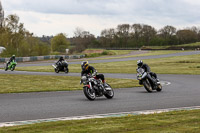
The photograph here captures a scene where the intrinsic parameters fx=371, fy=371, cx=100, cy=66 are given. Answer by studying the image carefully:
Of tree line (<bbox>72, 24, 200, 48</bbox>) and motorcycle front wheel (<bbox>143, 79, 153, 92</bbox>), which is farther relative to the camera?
tree line (<bbox>72, 24, 200, 48</bbox>)

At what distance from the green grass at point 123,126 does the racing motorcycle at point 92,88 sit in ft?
16.3

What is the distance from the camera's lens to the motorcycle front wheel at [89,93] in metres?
13.8

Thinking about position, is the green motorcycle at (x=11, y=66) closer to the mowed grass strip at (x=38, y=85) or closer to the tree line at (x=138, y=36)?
the mowed grass strip at (x=38, y=85)

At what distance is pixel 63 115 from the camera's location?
32.9 ft

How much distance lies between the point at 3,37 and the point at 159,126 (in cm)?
7088

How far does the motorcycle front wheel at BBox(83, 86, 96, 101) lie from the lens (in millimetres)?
13841

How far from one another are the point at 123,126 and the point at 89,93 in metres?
6.35

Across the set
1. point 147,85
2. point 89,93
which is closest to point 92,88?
point 89,93

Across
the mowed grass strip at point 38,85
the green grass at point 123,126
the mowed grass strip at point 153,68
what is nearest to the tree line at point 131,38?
the mowed grass strip at point 153,68

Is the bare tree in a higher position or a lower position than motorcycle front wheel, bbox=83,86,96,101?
higher

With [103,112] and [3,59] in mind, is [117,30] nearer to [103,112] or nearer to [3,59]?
[3,59]

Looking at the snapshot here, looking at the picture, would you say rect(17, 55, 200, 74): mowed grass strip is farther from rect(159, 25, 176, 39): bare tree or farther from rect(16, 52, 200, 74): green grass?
rect(159, 25, 176, 39): bare tree

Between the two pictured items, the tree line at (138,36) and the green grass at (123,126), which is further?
the tree line at (138,36)

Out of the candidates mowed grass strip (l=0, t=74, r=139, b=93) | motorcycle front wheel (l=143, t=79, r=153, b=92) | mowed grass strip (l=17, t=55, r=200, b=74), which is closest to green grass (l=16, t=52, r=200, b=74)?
mowed grass strip (l=17, t=55, r=200, b=74)
